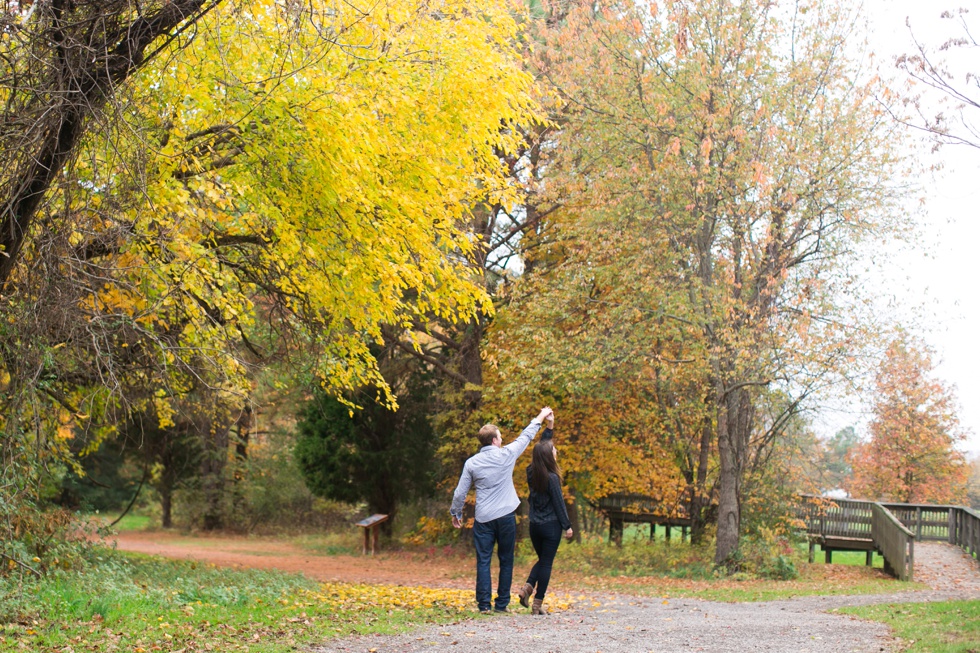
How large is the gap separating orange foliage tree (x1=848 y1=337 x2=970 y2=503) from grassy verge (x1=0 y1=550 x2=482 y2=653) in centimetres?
2553

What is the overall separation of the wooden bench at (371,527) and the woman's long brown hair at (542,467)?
52.6 feet

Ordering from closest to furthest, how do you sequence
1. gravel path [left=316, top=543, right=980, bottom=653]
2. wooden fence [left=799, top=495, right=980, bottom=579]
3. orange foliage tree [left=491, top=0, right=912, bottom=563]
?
1. gravel path [left=316, top=543, right=980, bottom=653]
2. orange foliage tree [left=491, top=0, right=912, bottom=563]
3. wooden fence [left=799, top=495, right=980, bottom=579]

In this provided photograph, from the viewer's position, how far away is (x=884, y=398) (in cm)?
3102

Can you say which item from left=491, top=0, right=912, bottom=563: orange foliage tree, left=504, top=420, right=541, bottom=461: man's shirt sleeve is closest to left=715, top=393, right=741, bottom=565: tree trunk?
left=491, top=0, right=912, bottom=563: orange foliage tree

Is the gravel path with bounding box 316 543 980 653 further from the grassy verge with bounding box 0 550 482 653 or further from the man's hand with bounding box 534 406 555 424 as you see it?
the man's hand with bounding box 534 406 555 424

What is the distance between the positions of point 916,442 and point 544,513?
2802 centimetres

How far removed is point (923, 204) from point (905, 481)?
21.0 meters

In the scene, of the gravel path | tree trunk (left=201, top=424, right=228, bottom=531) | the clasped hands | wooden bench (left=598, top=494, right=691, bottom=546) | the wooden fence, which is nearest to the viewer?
the gravel path

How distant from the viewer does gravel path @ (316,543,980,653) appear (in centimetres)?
666

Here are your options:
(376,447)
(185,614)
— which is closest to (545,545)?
(185,614)

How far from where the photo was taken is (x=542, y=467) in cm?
869

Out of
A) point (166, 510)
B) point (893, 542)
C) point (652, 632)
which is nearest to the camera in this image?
point (652, 632)

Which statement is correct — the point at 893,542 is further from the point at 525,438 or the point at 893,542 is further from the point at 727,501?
the point at 525,438

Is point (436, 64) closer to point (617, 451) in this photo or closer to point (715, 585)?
point (715, 585)
